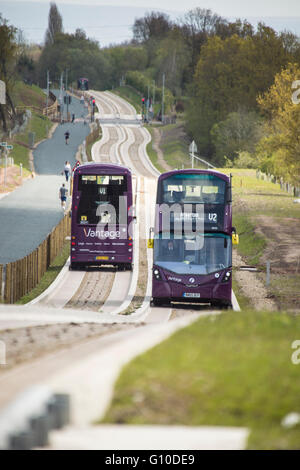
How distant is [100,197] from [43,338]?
56.3ft

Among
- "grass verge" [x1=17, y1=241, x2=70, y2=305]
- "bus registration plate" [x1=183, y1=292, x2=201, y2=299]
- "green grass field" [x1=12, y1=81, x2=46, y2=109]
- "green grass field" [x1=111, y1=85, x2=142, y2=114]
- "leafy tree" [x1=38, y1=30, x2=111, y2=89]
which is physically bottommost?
"grass verge" [x1=17, y1=241, x2=70, y2=305]

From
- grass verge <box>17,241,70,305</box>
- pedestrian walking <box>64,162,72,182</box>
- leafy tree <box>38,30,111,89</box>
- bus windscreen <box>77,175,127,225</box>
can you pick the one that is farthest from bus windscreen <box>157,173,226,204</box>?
leafy tree <box>38,30,111,89</box>

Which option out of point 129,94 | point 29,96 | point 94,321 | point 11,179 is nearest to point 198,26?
point 129,94

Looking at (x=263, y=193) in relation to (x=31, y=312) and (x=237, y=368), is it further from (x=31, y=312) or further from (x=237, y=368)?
(x=237, y=368)

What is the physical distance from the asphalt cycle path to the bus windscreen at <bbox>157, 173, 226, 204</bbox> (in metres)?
8.53

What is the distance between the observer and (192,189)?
25406 millimetres

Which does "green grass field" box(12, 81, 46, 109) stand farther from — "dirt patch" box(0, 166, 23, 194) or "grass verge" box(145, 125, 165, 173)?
"dirt patch" box(0, 166, 23, 194)

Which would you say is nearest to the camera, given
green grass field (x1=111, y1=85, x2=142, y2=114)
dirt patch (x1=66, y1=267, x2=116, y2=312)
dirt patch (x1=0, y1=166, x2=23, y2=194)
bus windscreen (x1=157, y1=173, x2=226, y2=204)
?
bus windscreen (x1=157, y1=173, x2=226, y2=204)

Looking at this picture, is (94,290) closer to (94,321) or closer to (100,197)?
(100,197)

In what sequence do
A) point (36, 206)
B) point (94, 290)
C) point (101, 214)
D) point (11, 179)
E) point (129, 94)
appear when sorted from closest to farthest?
point (94, 290)
point (101, 214)
point (36, 206)
point (11, 179)
point (129, 94)

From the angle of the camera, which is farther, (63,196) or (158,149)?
(158,149)

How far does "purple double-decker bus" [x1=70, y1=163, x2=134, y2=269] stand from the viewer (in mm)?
29953

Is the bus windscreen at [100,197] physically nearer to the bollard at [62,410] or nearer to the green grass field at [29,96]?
the bollard at [62,410]

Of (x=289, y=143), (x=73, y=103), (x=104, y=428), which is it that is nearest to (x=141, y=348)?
(x=104, y=428)
